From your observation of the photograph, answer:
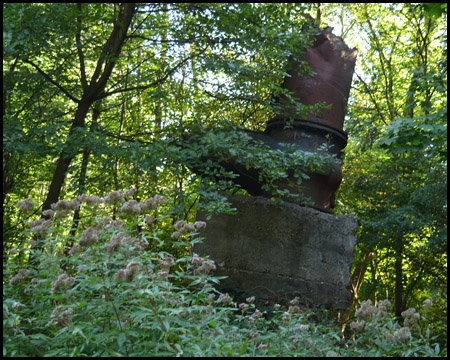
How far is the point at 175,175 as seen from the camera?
7.28 m

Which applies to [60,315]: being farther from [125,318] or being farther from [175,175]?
[175,175]

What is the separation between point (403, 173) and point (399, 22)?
5.01 m

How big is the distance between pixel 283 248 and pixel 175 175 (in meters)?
2.22

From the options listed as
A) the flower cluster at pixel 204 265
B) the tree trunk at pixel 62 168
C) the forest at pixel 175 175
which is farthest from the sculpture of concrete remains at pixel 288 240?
the flower cluster at pixel 204 265

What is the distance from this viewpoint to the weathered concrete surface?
6012 millimetres

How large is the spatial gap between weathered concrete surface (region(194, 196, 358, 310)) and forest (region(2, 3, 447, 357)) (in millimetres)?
302

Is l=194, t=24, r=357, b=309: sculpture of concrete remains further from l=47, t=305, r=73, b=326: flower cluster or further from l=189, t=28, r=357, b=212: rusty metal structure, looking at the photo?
l=47, t=305, r=73, b=326: flower cluster

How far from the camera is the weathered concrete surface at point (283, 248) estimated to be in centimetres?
601

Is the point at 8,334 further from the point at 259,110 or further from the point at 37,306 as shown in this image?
the point at 259,110

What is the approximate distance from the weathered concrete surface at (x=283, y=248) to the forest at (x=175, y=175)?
0.30 metres

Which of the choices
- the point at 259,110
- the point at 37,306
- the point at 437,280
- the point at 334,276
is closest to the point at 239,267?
the point at 334,276

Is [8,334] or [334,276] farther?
[334,276]

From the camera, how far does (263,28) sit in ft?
17.6

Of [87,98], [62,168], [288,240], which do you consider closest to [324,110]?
[288,240]
